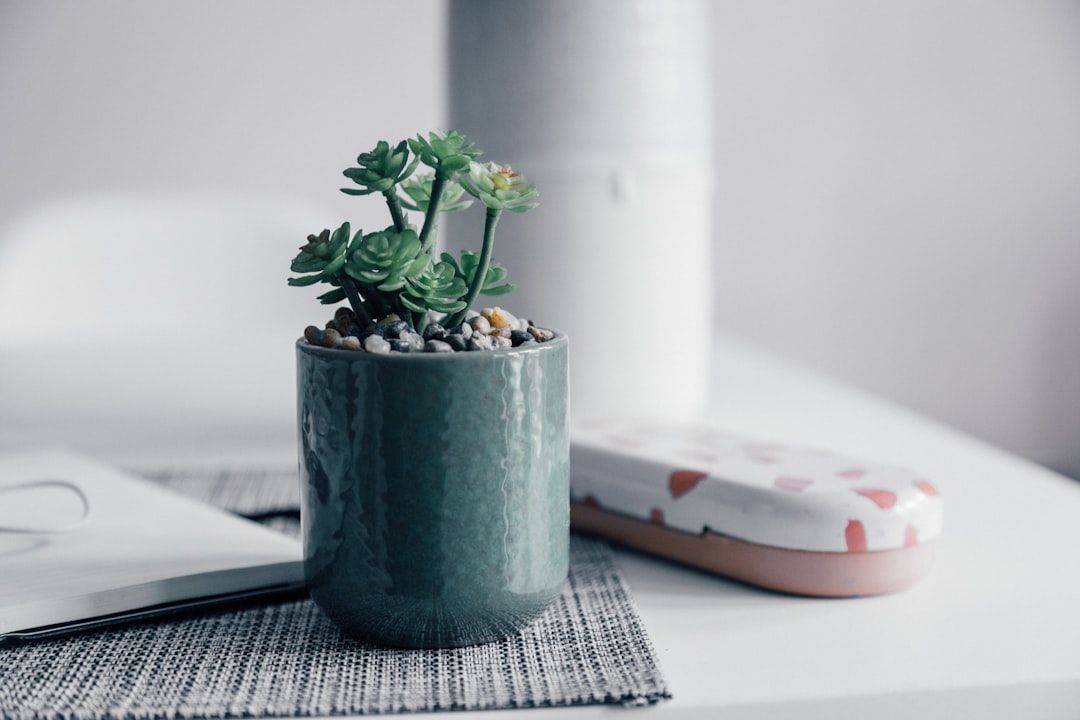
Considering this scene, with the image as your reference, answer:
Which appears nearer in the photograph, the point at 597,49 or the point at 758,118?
the point at 597,49

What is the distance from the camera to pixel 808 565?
1.52 feet

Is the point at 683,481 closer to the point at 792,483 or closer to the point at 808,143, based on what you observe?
the point at 792,483

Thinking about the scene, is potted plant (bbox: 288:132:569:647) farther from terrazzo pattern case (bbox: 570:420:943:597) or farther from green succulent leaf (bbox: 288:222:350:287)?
terrazzo pattern case (bbox: 570:420:943:597)

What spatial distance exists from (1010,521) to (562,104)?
Result: 0.35 meters

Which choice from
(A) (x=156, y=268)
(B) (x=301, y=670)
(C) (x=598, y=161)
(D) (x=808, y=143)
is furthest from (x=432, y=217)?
(D) (x=808, y=143)

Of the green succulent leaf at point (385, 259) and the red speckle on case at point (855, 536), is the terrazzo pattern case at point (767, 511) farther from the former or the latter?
the green succulent leaf at point (385, 259)

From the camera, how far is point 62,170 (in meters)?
2.21

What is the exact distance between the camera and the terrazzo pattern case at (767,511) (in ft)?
1.51

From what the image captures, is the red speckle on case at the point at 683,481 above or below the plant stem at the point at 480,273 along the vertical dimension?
below

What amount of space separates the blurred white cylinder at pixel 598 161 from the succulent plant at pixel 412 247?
26 centimetres

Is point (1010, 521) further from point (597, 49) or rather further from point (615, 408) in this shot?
point (597, 49)

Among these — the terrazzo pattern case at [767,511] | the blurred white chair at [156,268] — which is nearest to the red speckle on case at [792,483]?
the terrazzo pattern case at [767,511]

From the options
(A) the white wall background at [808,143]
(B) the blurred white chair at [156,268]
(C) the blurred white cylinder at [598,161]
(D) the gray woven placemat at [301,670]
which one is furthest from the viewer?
(A) the white wall background at [808,143]

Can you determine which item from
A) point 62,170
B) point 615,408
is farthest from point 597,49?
point 62,170
